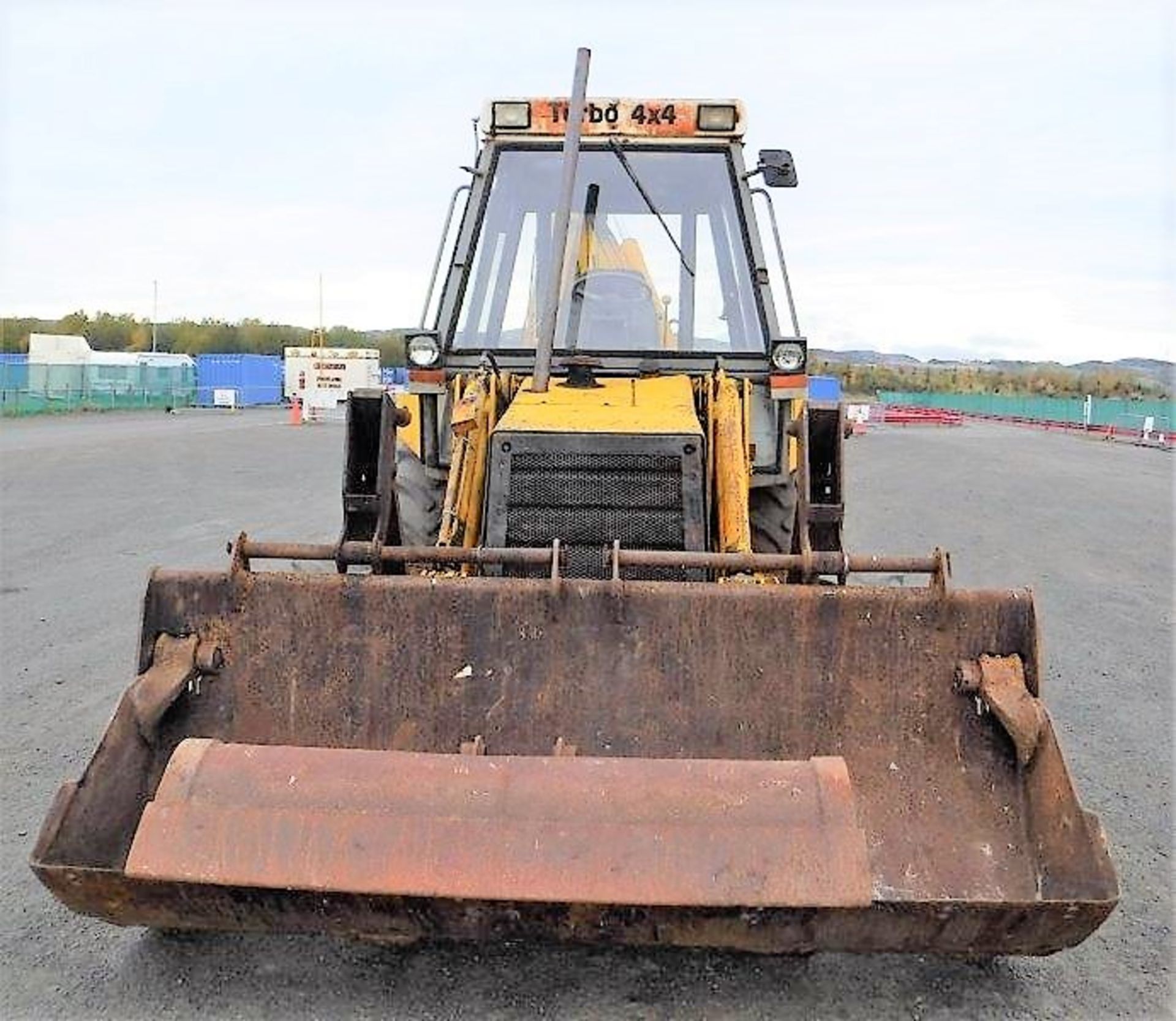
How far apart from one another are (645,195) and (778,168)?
0.61m

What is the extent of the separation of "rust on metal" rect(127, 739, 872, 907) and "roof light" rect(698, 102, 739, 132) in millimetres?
3462

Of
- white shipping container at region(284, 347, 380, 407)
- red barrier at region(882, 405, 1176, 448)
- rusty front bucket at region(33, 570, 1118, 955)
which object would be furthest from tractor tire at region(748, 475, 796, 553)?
red barrier at region(882, 405, 1176, 448)

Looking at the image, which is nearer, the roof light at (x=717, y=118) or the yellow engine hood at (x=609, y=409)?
the yellow engine hood at (x=609, y=409)

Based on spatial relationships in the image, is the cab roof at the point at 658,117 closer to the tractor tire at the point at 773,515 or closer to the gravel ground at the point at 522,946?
the tractor tire at the point at 773,515

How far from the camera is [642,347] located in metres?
5.42

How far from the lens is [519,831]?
297cm

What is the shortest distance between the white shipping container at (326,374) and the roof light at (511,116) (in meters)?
35.1

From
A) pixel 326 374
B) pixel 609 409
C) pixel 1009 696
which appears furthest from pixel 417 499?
pixel 326 374

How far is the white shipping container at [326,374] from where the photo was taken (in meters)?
40.8

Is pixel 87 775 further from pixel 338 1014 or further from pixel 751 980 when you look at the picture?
pixel 751 980

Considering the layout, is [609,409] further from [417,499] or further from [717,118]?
[717,118]

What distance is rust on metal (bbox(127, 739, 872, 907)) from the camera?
291cm

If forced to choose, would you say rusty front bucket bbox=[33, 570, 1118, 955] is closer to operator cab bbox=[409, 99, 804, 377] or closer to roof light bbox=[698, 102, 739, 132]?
operator cab bbox=[409, 99, 804, 377]

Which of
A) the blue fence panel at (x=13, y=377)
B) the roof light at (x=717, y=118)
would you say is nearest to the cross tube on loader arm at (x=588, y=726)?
the roof light at (x=717, y=118)
